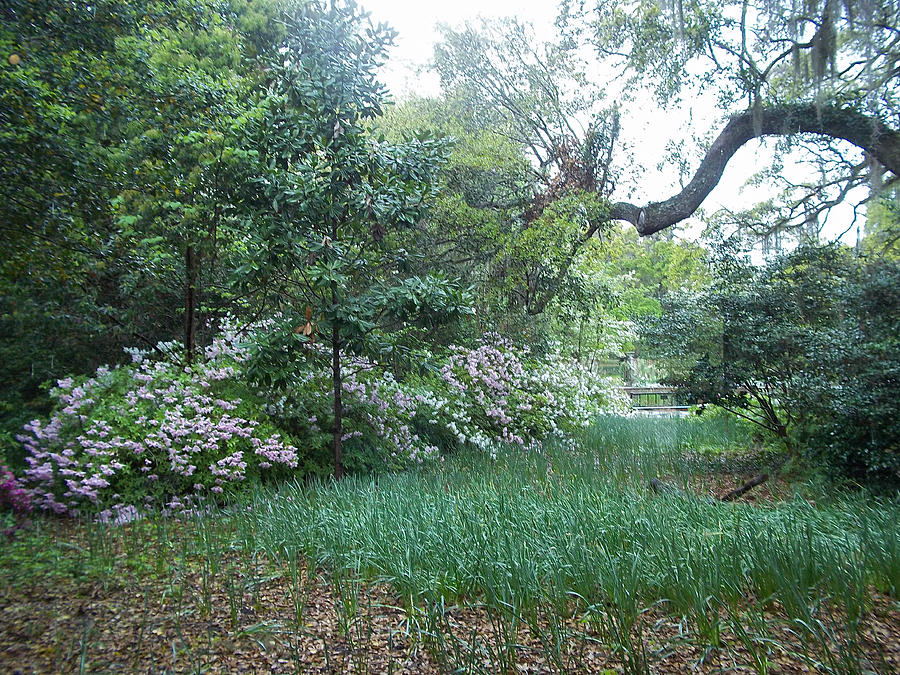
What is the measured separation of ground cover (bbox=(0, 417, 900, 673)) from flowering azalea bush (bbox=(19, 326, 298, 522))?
2.12 feet

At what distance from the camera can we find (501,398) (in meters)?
7.53

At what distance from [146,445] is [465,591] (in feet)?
10.2

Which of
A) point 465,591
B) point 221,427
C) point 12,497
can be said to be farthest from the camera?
point 221,427

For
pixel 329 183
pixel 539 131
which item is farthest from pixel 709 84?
pixel 329 183

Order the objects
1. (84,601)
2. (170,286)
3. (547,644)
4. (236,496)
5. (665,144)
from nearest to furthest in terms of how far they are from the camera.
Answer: (547,644) → (84,601) → (236,496) → (170,286) → (665,144)

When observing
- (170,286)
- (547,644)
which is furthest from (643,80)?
(547,644)

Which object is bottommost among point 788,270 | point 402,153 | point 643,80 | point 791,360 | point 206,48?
point 791,360

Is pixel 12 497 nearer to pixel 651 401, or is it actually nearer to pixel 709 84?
pixel 709 84

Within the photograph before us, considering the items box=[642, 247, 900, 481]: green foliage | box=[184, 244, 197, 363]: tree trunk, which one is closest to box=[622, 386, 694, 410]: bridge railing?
box=[642, 247, 900, 481]: green foliage

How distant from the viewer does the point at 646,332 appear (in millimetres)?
6906

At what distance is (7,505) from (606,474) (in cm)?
480

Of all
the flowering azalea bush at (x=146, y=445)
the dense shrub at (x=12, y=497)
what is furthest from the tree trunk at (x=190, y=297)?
the dense shrub at (x=12, y=497)

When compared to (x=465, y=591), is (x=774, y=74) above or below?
above

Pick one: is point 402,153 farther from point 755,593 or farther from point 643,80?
point 643,80
